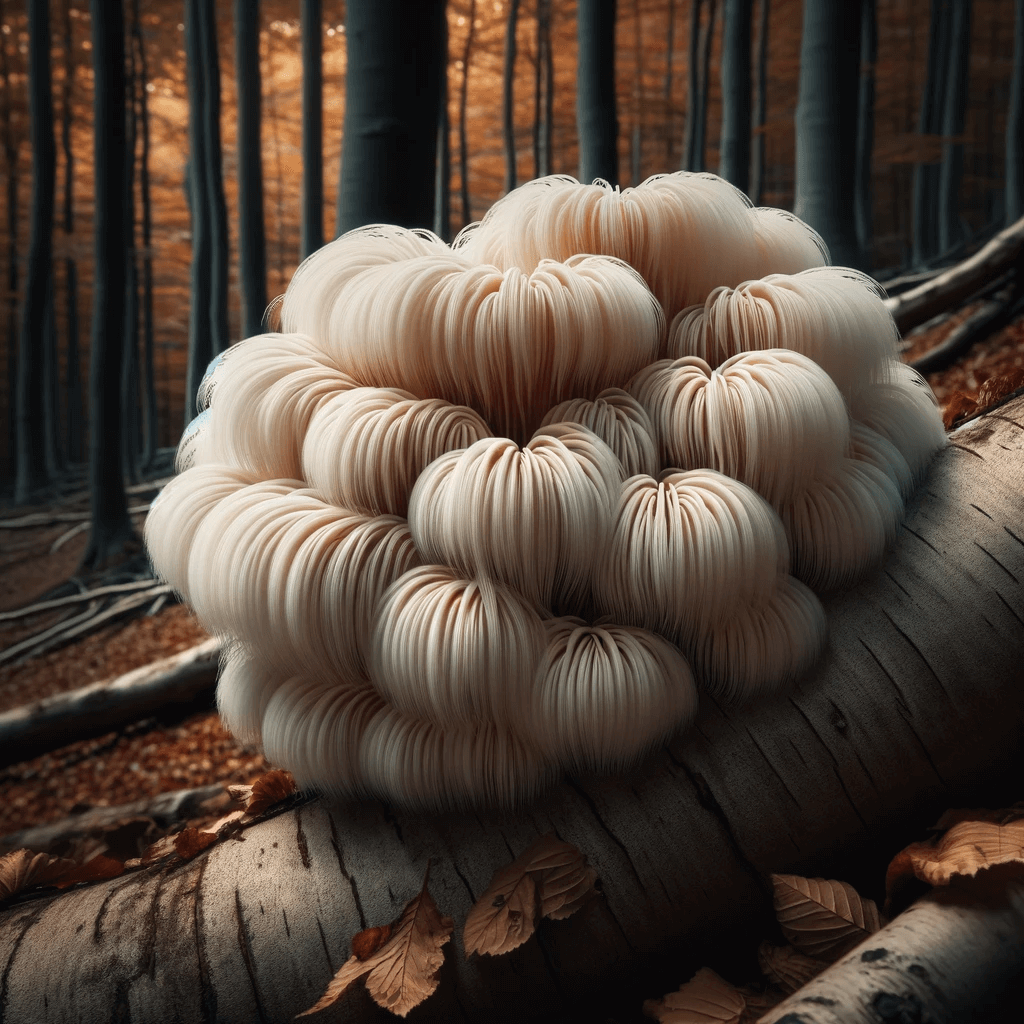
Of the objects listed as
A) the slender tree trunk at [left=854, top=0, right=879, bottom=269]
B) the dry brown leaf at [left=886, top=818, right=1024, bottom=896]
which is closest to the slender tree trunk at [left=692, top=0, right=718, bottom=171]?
the slender tree trunk at [left=854, top=0, right=879, bottom=269]

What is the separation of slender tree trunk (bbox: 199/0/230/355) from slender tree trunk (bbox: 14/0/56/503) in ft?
1.84

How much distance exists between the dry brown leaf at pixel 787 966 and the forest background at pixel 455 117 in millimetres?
2897

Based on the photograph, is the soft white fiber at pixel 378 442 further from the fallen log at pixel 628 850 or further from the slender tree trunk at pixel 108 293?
the slender tree trunk at pixel 108 293

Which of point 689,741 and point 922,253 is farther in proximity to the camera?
point 922,253

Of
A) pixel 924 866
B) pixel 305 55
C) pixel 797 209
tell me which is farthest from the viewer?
pixel 305 55

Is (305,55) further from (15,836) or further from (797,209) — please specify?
(15,836)

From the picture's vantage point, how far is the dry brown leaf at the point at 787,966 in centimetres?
52

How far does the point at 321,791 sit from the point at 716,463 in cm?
43

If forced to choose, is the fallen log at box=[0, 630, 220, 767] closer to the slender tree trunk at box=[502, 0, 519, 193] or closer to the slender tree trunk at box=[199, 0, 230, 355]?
the slender tree trunk at box=[199, 0, 230, 355]

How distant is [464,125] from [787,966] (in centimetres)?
399

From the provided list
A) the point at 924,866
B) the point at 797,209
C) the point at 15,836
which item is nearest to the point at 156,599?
the point at 15,836

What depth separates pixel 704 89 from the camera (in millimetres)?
3381

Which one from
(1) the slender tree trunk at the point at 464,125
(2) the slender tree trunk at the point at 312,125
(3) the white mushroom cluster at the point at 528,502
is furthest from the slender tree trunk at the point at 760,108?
(3) the white mushroom cluster at the point at 528,502

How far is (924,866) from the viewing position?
48 centimetres
